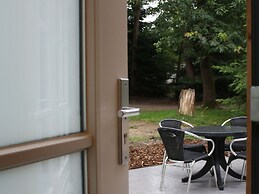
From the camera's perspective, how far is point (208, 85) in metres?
14.9

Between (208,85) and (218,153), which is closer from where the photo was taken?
(218,153)

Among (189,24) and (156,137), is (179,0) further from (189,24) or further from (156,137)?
(156,137)

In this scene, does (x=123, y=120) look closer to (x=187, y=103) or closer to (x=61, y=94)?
(x=61, y=94)

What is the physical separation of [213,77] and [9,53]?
1491cm

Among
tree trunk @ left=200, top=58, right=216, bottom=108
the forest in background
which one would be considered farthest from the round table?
tree trunk @ left=200, top=58, right=216, bottom=108

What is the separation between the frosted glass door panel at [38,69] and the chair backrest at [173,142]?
367cm

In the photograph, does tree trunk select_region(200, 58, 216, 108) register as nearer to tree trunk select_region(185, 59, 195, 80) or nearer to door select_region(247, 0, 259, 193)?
tree trunk select_region(185, 59, 195, 80)

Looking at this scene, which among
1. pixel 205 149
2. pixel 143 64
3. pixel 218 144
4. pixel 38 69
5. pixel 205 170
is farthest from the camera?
pixel 143 64

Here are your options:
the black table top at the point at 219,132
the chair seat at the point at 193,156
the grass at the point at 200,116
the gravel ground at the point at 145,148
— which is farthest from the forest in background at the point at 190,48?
the chair seat at the point at 193,156

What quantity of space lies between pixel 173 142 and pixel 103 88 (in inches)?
146

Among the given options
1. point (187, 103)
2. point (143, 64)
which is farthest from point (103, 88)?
point (143, 64)

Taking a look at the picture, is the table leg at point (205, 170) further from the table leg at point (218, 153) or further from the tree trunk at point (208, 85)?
the tree trunk at point (208, 85)

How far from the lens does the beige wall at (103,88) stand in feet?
3.35

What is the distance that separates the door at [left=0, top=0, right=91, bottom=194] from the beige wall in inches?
1.0
